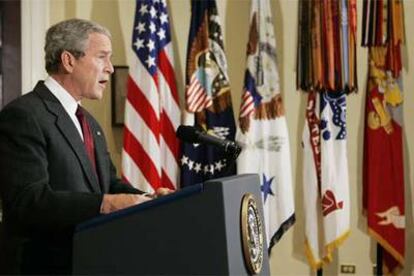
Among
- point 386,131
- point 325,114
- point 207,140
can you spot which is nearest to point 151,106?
point 325,114

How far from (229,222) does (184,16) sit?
8.48ft

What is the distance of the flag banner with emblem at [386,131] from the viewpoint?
3311 millimetres

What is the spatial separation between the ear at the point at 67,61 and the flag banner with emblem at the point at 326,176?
190cm

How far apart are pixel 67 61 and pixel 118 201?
2.01 feet

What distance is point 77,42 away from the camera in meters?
1.84

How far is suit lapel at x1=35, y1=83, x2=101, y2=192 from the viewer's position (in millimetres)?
1696

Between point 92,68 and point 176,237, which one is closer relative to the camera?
point 176,237

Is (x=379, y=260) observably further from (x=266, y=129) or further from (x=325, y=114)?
(x=266, y=129)

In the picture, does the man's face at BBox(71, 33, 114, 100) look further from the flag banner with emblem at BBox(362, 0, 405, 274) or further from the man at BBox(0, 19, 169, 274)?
the flag banner with emblem at BBox(362, 0, 405, 274)

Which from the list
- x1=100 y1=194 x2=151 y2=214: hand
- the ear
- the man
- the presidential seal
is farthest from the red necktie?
the presidential seal

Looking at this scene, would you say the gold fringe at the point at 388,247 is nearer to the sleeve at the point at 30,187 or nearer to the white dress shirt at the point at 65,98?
the white dress shirt at the point at 65,98

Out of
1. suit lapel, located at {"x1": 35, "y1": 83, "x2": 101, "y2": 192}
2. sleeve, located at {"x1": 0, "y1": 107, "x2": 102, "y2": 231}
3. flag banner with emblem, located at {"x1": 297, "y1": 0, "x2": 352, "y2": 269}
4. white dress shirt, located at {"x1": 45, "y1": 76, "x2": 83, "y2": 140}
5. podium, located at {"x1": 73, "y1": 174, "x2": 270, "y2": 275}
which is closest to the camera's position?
podium, located at {"x1": 73, "y1": 174, "x2": 270, "y2": 275}

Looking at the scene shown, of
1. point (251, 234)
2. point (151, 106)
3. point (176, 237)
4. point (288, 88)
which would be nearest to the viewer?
point (176, 237)

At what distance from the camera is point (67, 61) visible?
Answer: 184 centimetres
